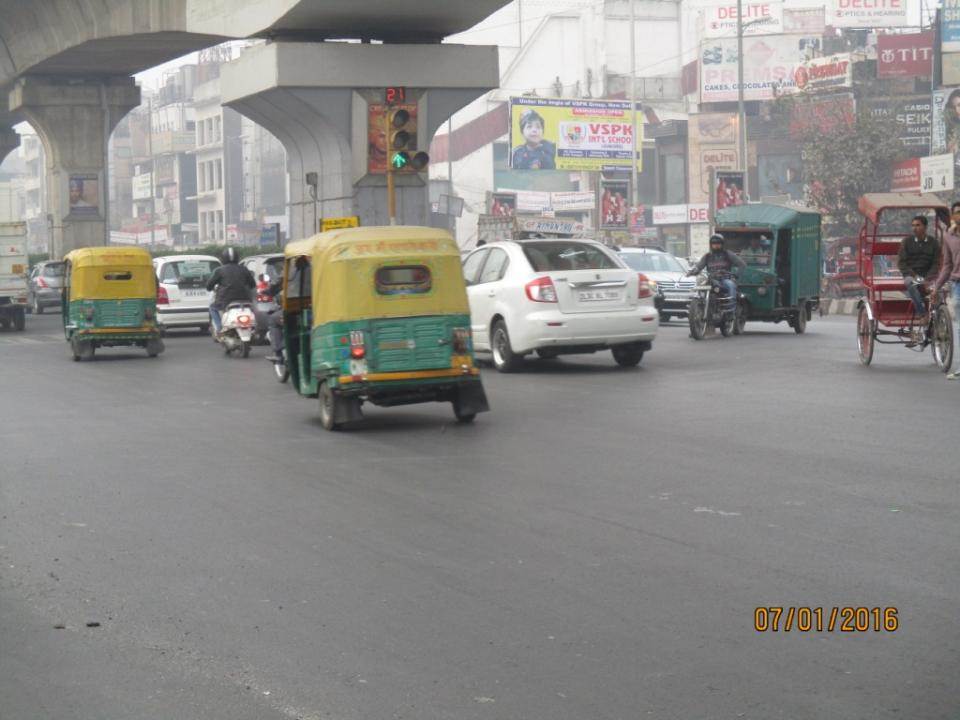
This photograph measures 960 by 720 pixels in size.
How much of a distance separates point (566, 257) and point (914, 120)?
2048 inches

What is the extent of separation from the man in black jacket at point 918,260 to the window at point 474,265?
5439 millimetres

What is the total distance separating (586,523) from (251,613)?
255cm

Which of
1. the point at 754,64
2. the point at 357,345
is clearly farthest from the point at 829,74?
the point at 357,345

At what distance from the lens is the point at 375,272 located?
1391cm

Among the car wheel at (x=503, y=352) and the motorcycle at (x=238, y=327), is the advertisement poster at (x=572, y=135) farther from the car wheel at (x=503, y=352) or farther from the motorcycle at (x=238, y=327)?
the car wheel at (x=503, y=352)

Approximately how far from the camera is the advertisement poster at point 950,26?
183 feet

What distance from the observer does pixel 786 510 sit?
29.6ft

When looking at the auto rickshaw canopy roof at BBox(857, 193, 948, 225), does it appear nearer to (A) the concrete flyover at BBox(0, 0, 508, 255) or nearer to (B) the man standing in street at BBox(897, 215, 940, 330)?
(B) the man standing in street at BBox(897, 215, 940, 330)

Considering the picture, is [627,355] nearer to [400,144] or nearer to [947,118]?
[400,144]

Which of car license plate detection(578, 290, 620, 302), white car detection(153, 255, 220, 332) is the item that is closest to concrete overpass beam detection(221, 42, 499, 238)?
white car detection(153, 255, 220, 332)

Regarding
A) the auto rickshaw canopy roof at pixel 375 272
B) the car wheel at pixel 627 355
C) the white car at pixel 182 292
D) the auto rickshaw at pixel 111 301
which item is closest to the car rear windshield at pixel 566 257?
the car wheel at pixel 627 355

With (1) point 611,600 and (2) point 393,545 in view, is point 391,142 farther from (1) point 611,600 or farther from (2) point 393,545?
(1) point 611,600

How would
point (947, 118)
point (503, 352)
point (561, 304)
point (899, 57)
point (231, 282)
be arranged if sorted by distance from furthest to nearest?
point (899, 57), point (947, 118), point (231, 282), point (503, 352), point (561, 304)

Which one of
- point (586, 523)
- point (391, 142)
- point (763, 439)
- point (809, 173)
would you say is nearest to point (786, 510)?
point (586, 523)
